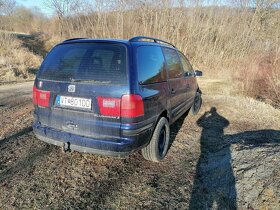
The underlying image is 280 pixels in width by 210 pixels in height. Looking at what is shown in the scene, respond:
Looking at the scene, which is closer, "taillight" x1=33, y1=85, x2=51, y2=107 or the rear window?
the rear window

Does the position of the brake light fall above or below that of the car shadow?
above

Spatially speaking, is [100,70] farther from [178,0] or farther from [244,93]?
[178,0]

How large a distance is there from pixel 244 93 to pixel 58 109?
28.5ft

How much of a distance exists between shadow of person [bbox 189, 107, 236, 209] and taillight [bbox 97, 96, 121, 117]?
4.50 feet

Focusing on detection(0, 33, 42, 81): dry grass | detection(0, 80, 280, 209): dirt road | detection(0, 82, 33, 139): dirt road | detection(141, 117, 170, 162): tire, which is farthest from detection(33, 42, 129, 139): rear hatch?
detection(0, 33, 42, 81): dry grass

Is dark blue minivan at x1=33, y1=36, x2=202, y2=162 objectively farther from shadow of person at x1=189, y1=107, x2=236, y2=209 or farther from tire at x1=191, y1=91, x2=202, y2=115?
tire at x1=191, y1=91, x2=202, y2=115

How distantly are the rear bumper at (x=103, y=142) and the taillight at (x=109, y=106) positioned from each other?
323 mm

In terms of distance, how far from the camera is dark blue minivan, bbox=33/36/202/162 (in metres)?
2.89

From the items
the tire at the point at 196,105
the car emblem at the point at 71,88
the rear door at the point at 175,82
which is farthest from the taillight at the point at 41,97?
the tire at the point at 196,105

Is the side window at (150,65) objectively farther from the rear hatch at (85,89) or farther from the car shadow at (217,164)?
the car shadow at (217,164)

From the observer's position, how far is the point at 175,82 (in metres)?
4.30

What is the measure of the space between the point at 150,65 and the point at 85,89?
3.21 feet

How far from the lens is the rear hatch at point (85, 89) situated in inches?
114

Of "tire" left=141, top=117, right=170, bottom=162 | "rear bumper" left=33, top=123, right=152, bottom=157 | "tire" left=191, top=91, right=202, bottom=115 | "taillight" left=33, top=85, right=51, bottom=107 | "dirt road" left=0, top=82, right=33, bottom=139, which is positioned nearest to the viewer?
"rear bumper" left=33, top=123, right=152, bottom=157
